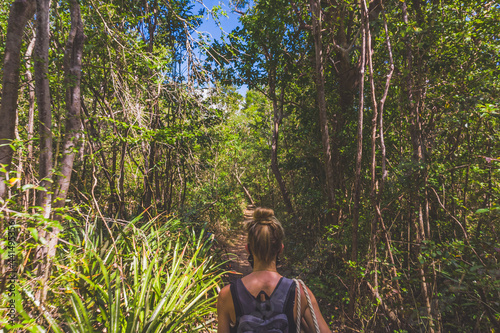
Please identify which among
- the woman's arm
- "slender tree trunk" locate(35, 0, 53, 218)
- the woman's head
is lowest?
the woman's arm

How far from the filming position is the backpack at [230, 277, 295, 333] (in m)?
1.33

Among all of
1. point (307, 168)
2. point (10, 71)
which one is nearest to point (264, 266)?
point (10, 71)

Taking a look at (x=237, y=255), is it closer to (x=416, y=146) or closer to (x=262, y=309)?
(x=416, y=146)

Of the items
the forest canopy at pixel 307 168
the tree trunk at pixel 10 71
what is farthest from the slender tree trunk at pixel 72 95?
the tree trunk at pixel 10 71

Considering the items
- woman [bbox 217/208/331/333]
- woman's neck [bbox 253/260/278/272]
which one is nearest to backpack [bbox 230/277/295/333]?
woman [bbox 217/208/331/333]

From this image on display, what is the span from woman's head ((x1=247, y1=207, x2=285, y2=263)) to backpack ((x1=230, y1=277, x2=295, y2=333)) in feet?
0.60

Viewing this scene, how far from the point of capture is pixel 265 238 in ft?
5.16

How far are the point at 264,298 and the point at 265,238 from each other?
36 cm

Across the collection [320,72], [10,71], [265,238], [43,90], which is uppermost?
[320,72]

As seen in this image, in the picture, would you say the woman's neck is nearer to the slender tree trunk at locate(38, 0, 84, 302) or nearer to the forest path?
the slender tree trunk at locate(38, 0, 84, 302)

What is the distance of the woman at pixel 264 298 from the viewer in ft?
4.44

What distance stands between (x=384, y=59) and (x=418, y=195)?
2179mm

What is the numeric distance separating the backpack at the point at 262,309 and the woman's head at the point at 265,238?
0.18 metres

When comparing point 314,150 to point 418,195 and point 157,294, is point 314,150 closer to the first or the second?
point 418,195
